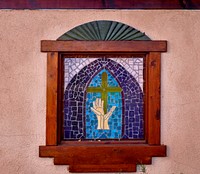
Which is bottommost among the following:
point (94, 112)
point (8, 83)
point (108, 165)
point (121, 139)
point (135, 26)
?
point (108, 165)

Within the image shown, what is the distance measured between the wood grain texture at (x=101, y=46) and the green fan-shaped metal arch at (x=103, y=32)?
48mm

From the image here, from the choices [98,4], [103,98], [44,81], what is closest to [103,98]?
[103,98]

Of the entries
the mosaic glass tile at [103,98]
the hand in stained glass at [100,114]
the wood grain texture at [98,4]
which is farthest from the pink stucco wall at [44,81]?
the hand in stained glass at [100,114]

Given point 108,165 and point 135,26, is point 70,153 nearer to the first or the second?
point 108,165

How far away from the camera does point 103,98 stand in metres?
3.75

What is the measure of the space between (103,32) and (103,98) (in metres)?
0.62

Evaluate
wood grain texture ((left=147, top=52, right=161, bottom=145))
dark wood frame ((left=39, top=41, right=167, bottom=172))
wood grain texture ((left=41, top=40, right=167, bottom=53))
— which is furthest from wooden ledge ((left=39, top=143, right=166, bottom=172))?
wood grain texture ((left=41, top=40, right=167, bottom=53))

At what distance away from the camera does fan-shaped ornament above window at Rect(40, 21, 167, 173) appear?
144 inches

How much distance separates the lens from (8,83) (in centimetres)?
369

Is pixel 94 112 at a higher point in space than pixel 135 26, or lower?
lower

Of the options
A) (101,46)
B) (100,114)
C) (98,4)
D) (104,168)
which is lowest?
(104,168)

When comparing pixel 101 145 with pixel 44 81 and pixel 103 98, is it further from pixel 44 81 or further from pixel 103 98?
pixel 44 81

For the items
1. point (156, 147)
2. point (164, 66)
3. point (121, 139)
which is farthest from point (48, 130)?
point (164, 66)

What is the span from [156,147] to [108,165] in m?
0.48
